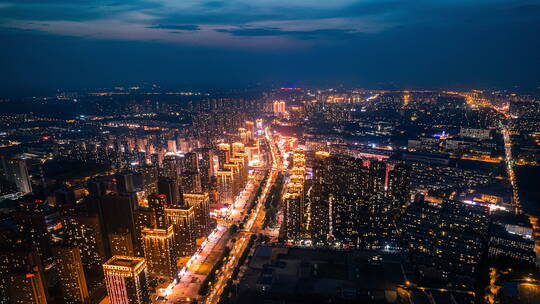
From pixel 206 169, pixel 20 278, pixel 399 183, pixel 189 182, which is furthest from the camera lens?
pixel 206 169

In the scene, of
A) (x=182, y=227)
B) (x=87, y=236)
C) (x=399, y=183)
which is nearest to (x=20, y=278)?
(x=87, y=236)

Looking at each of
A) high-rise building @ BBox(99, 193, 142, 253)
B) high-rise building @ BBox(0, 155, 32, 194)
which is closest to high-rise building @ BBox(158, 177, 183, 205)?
high-rise building @ BBox(99, 193, 142, 253)

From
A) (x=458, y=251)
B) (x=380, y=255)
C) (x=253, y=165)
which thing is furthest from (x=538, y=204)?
(x=253, y=165)

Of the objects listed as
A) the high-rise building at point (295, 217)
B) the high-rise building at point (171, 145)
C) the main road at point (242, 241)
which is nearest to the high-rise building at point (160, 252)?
the main road at point (242, 241)

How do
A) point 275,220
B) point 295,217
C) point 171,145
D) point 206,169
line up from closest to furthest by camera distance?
1. point 295,217
2. point 275,220
3. point 206,169
4. point 171,145

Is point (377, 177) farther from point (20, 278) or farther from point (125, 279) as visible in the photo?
point (20, 278)

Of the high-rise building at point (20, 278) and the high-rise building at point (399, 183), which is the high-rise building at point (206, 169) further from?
the high-rise building at point (399, 183)

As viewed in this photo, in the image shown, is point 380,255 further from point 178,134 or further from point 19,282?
point 178,134

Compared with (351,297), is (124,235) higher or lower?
higher
